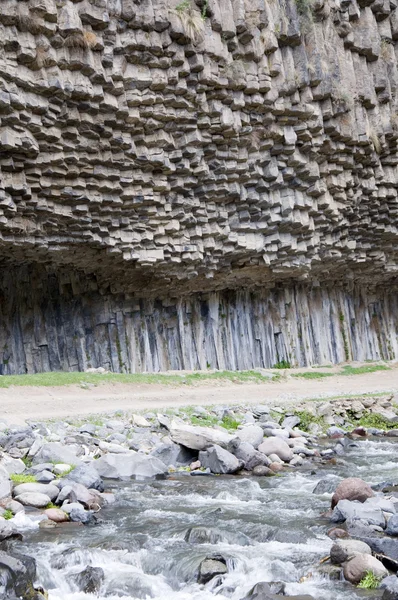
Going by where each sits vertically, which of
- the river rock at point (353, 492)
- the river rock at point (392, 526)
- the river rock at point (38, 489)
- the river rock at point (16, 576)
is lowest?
the river rock at point (392, 526)

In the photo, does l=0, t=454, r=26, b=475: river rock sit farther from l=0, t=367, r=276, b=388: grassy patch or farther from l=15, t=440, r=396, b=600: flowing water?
l=0, t=367, r=276, b=388: grassy patch

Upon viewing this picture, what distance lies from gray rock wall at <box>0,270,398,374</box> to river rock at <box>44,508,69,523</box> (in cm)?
1432

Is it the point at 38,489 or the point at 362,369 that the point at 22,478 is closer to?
the point at 38,489

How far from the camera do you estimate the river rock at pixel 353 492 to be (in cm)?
781

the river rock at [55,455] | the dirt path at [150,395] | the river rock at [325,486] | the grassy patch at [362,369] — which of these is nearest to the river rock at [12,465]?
the river rock at [55,455]

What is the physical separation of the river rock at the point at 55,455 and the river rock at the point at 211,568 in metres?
3.62

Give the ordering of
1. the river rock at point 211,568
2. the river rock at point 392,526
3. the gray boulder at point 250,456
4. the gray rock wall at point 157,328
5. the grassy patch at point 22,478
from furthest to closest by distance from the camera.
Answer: the gray rock wall at point 157,328, the gray boulder at point 250,456, the grassy patch at point 22,478, the river rock at point 392,526, the river rock at point 211,568

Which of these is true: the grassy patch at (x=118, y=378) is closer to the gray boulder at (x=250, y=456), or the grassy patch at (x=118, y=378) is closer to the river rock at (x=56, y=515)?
the gray boulder at (x=250, y=456)

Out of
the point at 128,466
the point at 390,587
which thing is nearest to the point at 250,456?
the point at 128,466

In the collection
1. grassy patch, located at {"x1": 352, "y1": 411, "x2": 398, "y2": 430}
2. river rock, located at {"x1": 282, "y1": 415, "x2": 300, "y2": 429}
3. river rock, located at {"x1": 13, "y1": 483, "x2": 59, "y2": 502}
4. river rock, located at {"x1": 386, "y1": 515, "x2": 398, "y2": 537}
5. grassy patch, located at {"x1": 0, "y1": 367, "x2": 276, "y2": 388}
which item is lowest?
grassy patch, located at {"x1": 352, "y1": 411, "x2": 398, "y2": 430}

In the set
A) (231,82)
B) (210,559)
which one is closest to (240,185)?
(231,82)

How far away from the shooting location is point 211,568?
5.94 metres

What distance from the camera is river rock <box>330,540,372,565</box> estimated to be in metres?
6.00

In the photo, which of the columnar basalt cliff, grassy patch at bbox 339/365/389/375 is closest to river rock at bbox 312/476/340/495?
the columnar basalt cliff
